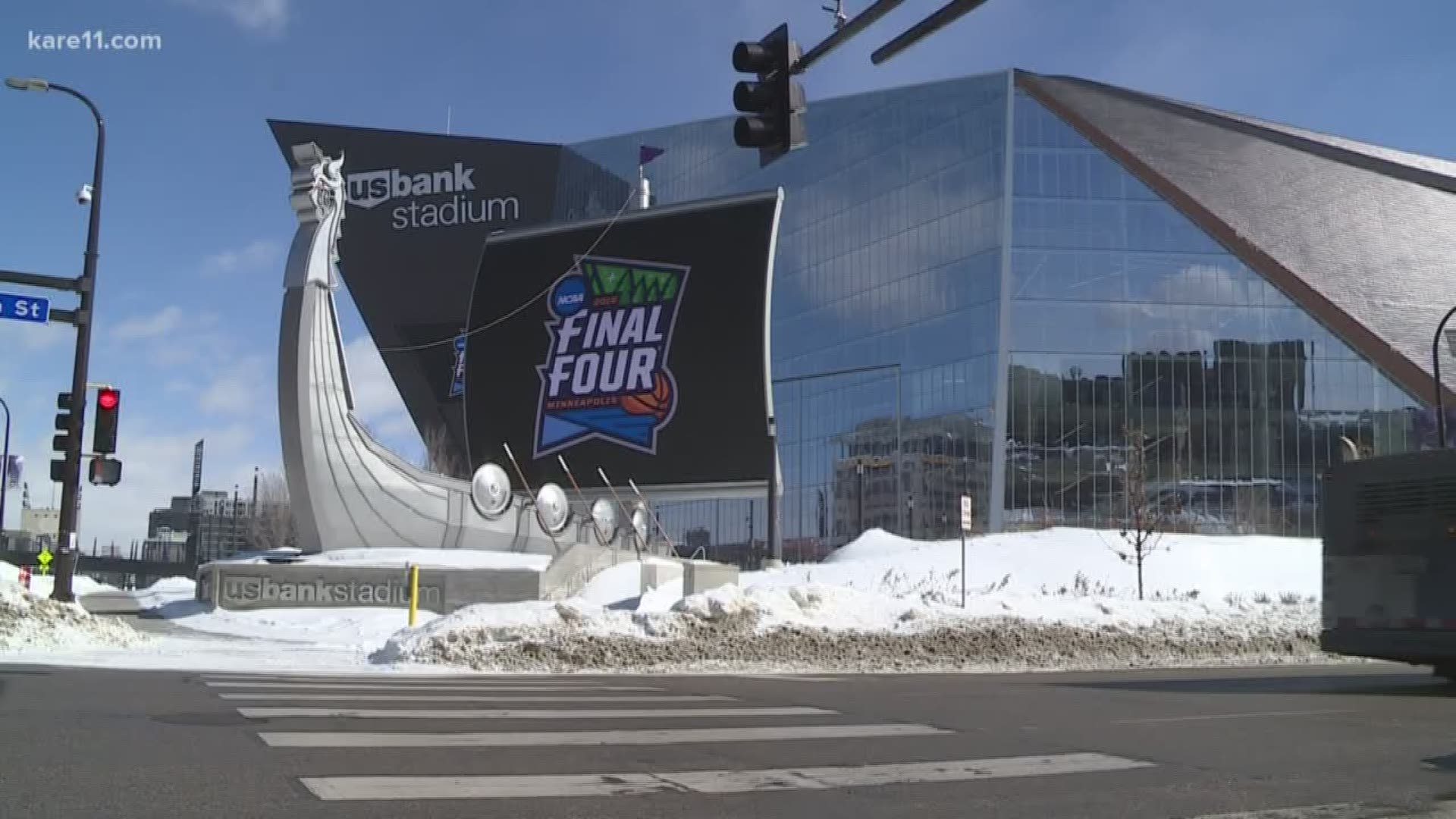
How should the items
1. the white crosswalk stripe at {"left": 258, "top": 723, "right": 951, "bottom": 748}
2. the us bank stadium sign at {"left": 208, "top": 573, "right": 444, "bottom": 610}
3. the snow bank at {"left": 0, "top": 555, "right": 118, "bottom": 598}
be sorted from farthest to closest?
the snow bank at {"left": 0, "top": 555, "right": 118, "bottom": 598} < the us bank stadium sign at {"left": 208, "top": 573, "right": 444, "bottom": 610} < the white crosswalk stripe at {"left": 258, "top": 723, "right": 951, "bottom": 748}

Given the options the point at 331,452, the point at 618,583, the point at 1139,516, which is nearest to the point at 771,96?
the point at 618,583

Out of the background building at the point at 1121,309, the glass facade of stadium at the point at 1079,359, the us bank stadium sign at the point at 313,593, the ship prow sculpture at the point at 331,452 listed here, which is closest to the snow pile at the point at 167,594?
the us bank stadium sign at the point at 313,593

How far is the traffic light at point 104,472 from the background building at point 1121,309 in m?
43.6

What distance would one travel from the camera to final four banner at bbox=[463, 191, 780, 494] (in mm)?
40062

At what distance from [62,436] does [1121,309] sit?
48.3 m

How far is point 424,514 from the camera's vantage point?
3766cm

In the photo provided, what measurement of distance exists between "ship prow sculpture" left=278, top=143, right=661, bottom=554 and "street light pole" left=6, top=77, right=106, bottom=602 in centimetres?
1323

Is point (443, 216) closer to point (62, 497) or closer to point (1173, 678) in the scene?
point (62, 497)

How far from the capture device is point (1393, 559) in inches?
665

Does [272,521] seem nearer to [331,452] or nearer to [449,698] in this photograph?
[331,452]

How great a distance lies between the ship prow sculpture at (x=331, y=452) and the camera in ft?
116

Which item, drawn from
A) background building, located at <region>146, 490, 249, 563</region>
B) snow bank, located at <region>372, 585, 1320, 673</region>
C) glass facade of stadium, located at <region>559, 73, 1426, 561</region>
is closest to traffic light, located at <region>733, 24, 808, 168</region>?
snow bank, located at <region>372, 585, 1320, 673</region>

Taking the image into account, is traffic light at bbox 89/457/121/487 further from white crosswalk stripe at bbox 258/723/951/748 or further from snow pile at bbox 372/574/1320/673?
white crosswalk stripe at bbox 258/723/951/748

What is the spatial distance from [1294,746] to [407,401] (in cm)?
7887
